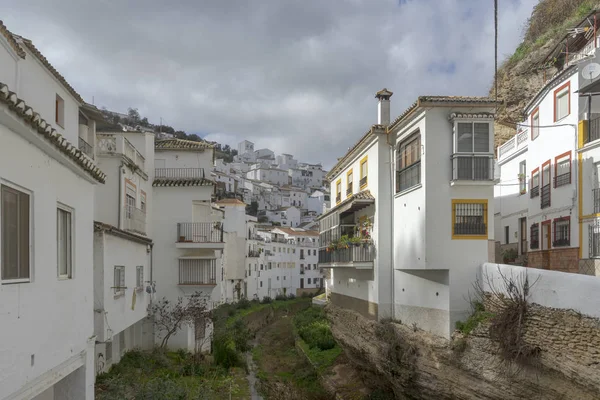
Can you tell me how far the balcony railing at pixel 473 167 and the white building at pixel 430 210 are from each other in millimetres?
31

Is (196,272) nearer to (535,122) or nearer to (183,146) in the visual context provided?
(183,146)

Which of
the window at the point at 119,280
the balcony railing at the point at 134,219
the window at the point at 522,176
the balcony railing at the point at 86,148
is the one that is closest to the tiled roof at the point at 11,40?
the balcony railing at the point at 86,148

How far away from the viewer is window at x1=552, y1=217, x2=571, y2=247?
21370 millimetres

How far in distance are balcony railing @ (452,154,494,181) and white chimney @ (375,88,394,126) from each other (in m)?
7.04

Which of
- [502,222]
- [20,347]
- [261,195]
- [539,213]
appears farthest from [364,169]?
[261,195]

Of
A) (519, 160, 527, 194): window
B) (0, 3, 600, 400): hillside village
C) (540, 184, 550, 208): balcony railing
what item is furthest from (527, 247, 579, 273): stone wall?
(519, 160, 527, 194): window

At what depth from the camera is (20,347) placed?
7.02 m

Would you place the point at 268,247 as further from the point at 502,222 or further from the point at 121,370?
the point at 121,370

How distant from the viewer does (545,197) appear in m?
23.6

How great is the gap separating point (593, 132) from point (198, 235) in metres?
18.8

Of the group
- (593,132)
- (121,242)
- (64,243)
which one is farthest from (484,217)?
(64,243)

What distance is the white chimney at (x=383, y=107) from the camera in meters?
23.2

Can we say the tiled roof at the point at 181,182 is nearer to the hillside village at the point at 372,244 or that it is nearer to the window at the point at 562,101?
the hillside village at the point at 372,244

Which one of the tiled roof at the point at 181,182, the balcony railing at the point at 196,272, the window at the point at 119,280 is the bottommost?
the balcony railing at the point at 196,272
